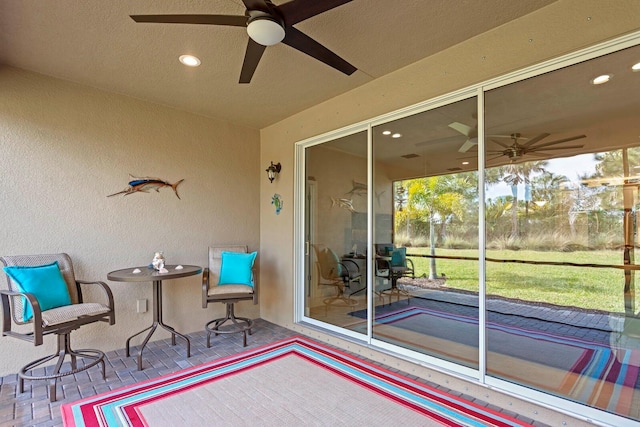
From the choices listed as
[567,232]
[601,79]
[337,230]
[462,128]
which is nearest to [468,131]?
[462,128]

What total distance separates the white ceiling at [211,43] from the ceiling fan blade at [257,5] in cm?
50

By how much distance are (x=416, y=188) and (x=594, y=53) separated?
8.89 ft

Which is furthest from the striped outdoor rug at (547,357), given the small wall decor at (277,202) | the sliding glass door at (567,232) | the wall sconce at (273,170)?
the wall sconce at (273,170)

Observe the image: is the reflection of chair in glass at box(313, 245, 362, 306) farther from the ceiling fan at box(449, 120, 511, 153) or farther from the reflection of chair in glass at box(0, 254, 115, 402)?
the reflection of chair in glass at box(0, 254, 115, 402)

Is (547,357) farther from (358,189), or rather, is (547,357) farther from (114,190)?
(114,190)

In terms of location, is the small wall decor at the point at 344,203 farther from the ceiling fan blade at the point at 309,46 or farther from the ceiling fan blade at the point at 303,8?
the ceiling fan blade at the point at 303,8

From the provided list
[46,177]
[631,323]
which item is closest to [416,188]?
[631,323]

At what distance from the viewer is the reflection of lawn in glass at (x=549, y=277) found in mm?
4137

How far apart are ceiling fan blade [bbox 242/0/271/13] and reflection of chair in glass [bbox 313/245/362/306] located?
8.92 feet

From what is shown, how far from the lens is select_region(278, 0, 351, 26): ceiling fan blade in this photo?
1.67 m

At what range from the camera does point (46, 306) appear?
260cm

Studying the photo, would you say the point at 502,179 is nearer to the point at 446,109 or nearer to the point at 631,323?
the point at 446,109

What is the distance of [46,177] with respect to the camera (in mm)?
3035

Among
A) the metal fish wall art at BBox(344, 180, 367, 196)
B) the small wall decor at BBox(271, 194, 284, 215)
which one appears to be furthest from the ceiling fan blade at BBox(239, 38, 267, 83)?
the small wall decor at BBox(271, 194, 284, 215)
